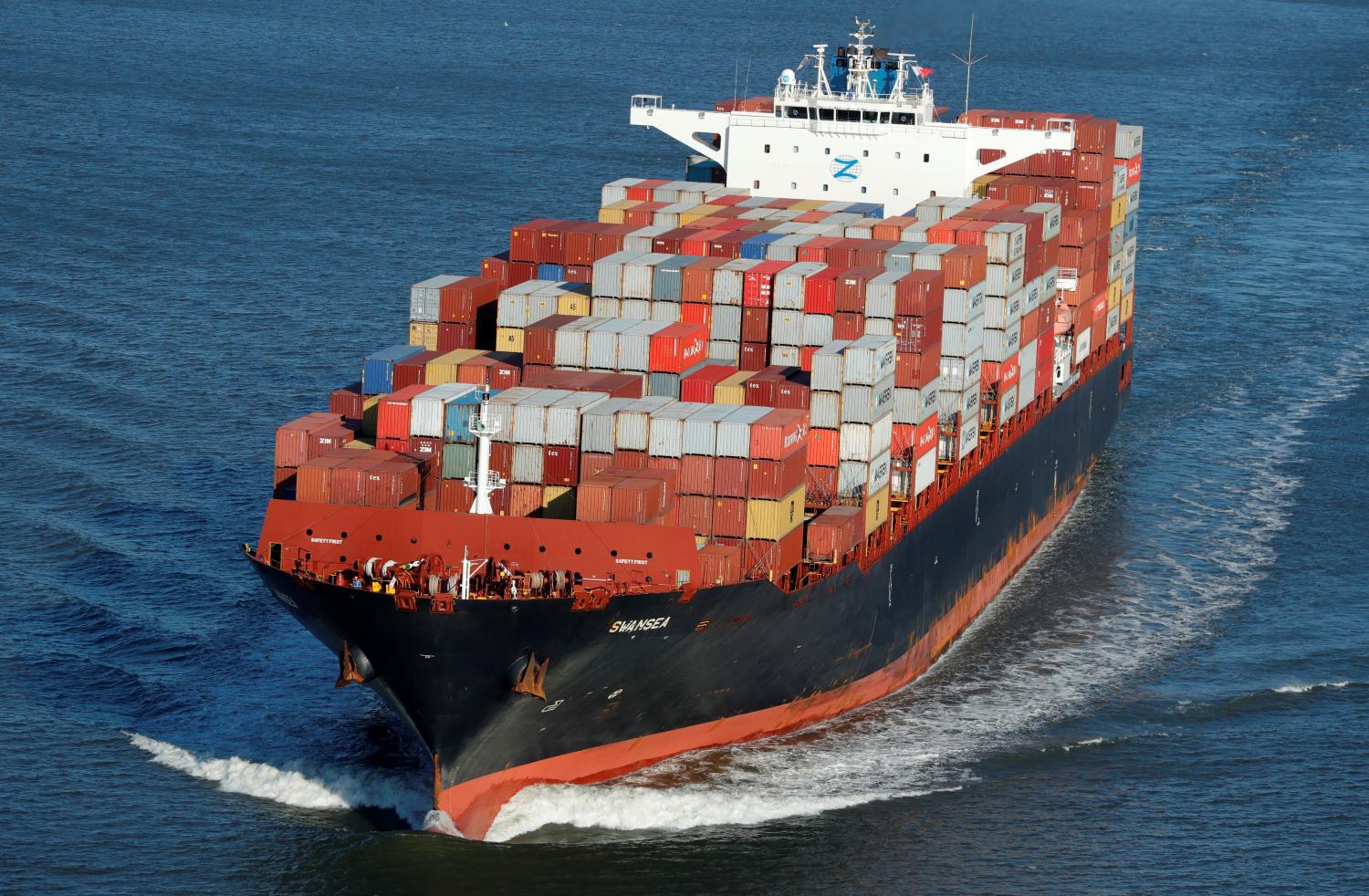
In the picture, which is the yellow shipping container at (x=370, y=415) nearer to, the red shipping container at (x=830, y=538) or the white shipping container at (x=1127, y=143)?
the red shipping container at (x=830, y=538)

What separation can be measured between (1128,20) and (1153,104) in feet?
133

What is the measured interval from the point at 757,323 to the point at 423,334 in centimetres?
769

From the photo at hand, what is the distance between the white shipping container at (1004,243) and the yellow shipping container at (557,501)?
15088 mm

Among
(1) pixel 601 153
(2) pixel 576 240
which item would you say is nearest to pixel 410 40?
(1) pixel 601 153

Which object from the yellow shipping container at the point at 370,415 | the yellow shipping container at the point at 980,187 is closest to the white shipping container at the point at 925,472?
the yellow shipping container at the point at 370,415

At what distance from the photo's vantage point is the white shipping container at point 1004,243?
50.2 meters

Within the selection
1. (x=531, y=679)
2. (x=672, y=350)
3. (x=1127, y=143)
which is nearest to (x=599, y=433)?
(x=672, y=350)

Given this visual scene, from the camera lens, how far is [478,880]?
36.8 metres

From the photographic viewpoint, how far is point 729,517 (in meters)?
39.4

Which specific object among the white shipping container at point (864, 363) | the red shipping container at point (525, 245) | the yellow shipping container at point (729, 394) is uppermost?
the red shipping container at point (525, 245)

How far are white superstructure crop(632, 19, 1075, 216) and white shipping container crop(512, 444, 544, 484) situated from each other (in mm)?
22282

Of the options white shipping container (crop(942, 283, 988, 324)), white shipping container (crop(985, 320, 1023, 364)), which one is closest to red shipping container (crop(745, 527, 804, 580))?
white shipping container (crop(942, 283, 988, 324))

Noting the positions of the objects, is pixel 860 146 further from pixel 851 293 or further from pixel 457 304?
pixel 457 304

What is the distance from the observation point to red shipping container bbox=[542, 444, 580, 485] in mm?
39250
